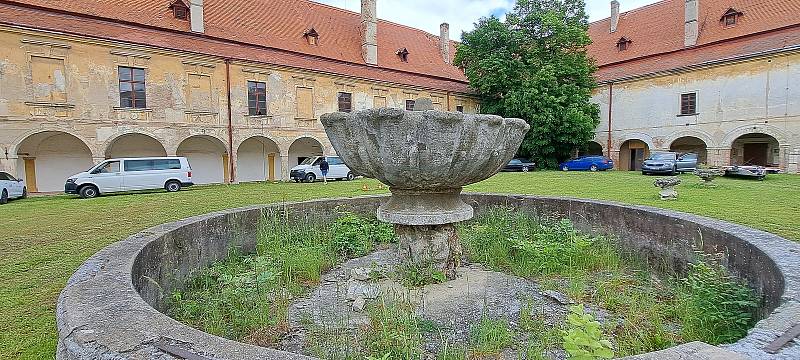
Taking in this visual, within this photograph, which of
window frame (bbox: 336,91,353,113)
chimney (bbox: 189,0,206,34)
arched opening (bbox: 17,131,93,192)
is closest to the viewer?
arched opening (bbox: 17,131,93,192)

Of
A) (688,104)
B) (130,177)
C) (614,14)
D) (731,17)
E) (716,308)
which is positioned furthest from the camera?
(614,14)

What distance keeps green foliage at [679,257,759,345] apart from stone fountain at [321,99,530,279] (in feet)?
6.13

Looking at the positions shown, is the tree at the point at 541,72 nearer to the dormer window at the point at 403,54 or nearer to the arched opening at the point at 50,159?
the dormer window at the point at 403,54

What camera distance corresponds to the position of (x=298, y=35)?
83.8 feet

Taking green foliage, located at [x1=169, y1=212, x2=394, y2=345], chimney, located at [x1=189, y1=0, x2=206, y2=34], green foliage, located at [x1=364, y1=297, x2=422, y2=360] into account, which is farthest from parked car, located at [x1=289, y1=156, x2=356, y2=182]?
green foliage, located at [x1=364, y1=297, x2=422, y2=360]

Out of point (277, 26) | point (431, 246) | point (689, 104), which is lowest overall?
point (431, 246)

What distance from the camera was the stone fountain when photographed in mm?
3400

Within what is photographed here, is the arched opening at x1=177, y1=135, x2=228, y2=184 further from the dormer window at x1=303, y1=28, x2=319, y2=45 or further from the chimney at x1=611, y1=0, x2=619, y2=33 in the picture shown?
the chimney at x1=611, y1=0, x2=619, y2=33

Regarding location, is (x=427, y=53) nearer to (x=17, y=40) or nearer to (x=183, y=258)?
(x=17, y=40)

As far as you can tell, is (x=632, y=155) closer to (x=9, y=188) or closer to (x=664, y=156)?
(x=664, y=156)

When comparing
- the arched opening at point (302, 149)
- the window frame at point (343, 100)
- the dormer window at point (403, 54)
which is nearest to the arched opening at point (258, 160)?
the arched opening at point (302, 149)

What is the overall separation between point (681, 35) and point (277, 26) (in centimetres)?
2553

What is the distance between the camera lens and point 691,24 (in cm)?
2612

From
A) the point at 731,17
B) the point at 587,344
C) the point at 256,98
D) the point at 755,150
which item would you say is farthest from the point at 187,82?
the point at 755,150
